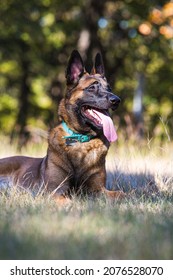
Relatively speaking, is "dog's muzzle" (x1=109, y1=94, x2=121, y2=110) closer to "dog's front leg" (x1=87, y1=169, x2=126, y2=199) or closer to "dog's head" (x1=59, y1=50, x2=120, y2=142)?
"dog's head" (x1=59, y1=50, x2=120, y2=142)

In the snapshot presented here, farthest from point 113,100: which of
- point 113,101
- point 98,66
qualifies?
point 98,66

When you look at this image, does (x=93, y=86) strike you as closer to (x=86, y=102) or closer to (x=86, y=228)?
(x=86, y=102)

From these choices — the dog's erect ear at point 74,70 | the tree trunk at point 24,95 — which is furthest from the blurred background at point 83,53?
the dog's erect ear at point 74,70

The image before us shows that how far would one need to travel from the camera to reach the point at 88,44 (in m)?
18.6

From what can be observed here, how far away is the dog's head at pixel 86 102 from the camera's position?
6297 mm

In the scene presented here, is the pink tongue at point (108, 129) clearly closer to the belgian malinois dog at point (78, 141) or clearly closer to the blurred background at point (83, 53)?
the belgian malinois dog at point (78, 141)

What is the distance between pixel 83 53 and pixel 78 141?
473 inches

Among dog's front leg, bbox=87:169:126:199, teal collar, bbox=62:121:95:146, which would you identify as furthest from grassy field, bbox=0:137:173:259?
teal collar, bbox=62:121:95:146

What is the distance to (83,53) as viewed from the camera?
18.3 meters

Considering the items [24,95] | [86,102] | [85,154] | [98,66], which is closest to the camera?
[86,102]

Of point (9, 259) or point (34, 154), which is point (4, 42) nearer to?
point (34, 154)

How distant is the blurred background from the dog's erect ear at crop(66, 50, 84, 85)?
4902mm

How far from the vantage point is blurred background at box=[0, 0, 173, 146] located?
54.7ft

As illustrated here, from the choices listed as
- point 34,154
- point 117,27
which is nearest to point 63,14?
point 117,27
